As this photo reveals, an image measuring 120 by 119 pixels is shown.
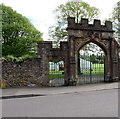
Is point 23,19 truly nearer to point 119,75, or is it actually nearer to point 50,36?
point 50,36

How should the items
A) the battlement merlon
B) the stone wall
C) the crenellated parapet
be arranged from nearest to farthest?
the stone wall → the crenellated parapet → the battlement merlon

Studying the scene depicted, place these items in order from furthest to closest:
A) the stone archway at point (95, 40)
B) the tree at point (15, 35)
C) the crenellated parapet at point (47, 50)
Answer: the tree at point (15, 35)
the stone archway at point (95, 40)
the crenellated parapet at point (47, 50)

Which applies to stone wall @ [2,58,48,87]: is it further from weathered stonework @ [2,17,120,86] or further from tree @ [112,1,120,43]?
tree @ [112,1,120,43]

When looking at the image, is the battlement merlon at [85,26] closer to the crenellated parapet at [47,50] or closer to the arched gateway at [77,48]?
the arched gateway at [77,48]

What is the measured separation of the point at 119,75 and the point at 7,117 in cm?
1150

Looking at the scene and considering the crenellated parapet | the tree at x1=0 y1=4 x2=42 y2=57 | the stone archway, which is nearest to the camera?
the crenellated parapet

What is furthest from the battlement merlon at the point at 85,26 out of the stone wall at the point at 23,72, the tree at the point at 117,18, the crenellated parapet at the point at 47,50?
the tree at the point at 117,18

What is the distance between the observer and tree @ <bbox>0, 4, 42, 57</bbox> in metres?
18.2

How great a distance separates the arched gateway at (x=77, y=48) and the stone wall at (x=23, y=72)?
51cm

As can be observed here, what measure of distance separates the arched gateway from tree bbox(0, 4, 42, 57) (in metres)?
8.62

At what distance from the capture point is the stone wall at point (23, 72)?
1033cm

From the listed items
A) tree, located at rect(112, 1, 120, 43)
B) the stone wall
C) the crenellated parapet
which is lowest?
the stone wall

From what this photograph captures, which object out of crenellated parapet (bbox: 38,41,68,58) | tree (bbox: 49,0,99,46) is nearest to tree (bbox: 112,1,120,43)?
tree (bbox: 49,0,99,46)

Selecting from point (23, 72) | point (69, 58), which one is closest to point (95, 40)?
point (69, 58)
